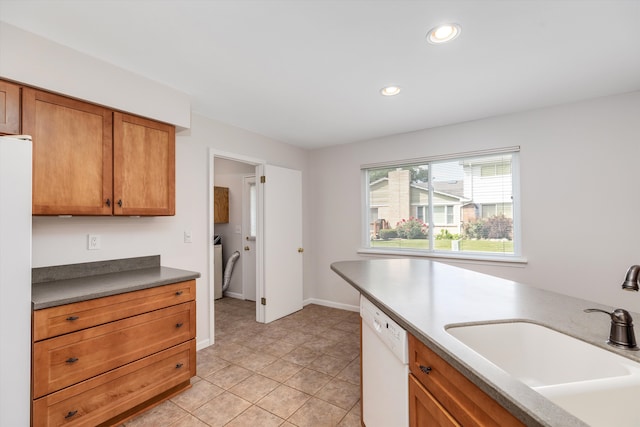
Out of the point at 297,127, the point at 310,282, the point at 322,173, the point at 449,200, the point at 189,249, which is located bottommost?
the point at 310,282

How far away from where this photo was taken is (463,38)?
1766 millimetres

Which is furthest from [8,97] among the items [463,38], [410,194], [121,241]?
[410,194]

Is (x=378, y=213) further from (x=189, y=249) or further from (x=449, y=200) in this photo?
(x=189, y=249)

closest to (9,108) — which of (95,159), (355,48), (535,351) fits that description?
(95,159)

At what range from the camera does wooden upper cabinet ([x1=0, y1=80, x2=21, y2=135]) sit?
5.25 feet

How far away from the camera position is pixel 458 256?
3.33 meters

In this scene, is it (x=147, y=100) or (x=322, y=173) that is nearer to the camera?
(x=147, y=100)

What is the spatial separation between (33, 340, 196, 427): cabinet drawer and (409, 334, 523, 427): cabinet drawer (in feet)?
5.93

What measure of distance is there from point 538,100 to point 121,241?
396 cm

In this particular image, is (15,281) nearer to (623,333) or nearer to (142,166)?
(142,166)

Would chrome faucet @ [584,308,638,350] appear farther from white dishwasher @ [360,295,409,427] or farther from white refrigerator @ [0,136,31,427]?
white refrigerator @ [0,136,31,427]

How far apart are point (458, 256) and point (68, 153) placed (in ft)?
12.1

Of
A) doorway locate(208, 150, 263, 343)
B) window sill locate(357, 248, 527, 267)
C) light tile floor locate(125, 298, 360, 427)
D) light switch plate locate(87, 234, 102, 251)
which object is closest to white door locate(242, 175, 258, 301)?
doorway locate(208, 150, 263, 343)

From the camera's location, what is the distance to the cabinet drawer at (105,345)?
1535 mm
